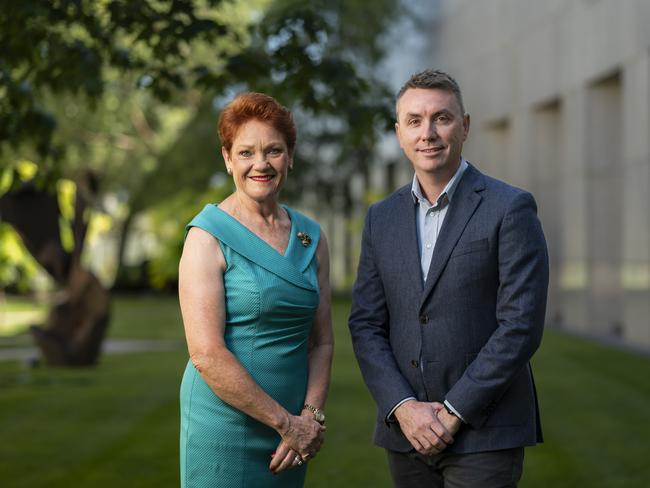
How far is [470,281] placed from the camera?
333 cm

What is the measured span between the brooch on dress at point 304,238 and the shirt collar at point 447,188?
1.28 ft

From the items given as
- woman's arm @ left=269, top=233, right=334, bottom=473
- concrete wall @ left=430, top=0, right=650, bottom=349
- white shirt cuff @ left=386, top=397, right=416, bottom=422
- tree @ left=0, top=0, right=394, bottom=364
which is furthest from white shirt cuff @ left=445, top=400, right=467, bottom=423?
concrete wall @ left=430, top=0, right=650, bottom=349

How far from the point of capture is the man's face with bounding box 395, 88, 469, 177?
334 cm

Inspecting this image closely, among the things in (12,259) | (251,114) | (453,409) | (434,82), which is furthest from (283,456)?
(12,259)

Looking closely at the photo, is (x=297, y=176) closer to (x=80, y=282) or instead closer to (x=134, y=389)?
(x=80, y=282)

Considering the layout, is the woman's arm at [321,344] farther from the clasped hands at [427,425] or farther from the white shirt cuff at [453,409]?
the white shirt cuff at [453,409]

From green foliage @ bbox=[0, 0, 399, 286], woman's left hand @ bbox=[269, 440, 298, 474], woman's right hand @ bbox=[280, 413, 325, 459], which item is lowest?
woman's left hand @ bbox=[269, 440, 298, 474]

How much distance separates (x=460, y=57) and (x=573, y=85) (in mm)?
8567

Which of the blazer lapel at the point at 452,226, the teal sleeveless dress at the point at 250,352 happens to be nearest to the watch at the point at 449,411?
the blazer lapel at the point at 452,226

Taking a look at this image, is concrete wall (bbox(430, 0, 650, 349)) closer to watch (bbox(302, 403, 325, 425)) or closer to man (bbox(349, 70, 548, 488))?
man (bbox(349, 70, 548, 488))

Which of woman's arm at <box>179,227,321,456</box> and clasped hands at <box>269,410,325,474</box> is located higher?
woman's arm at <box>179,227,321,456</box>

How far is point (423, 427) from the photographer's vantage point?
329 centimetres

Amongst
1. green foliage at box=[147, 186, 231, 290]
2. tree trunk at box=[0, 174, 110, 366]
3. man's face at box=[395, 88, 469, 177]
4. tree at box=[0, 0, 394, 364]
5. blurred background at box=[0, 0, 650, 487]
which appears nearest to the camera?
man's face at box=[395, 88, 469, 177]

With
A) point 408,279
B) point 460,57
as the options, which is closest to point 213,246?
point 408,279
